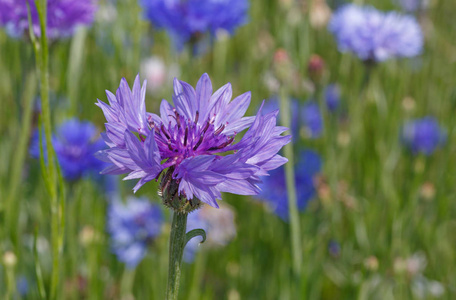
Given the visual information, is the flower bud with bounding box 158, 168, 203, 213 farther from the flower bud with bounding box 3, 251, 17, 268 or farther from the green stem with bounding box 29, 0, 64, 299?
the flower bud with bounding box 3, 251, 17, 268

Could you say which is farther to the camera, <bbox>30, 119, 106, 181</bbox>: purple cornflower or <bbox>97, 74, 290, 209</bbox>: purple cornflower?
<bbox>30, 119, 106, 181</bbox>: purple cornflower

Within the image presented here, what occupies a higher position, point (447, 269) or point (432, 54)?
point (432, 54)

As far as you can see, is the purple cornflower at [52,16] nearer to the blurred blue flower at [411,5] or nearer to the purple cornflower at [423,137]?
the purple cornflower at [423,137]

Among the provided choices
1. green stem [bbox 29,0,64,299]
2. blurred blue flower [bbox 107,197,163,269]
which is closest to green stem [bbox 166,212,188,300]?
green stem [bbox 29,0,64,299]

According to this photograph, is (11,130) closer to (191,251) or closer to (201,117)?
(191,251)

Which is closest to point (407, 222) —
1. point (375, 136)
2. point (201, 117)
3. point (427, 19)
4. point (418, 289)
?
point (418, 289)

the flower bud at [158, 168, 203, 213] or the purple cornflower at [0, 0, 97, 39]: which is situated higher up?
the purple cornflower at [0, 0, 97, 39]

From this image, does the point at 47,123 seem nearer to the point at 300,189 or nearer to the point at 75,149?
the point at 75,149
